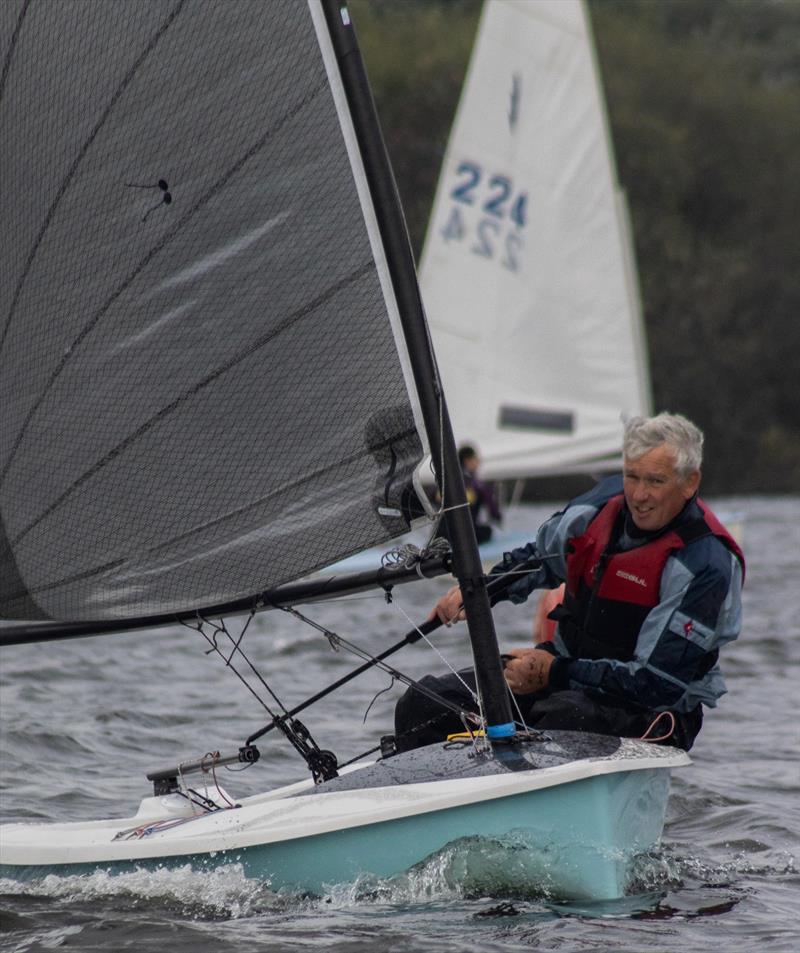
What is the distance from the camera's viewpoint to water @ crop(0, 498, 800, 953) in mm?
3186

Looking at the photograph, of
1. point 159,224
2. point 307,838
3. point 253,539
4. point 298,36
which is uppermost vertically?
point 298,36

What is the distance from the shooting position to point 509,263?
12.3 metres

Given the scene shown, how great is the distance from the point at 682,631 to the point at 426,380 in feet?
2.45

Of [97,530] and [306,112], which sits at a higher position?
[306,112]

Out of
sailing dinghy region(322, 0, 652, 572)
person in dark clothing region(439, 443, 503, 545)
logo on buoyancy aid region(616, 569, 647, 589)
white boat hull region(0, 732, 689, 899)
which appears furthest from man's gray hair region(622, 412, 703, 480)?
sailing dinghy region(322, 0, 652, 572)

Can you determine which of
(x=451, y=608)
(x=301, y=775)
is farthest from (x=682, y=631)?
(x=301, y=775)

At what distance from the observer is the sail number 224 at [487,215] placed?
12258 mm

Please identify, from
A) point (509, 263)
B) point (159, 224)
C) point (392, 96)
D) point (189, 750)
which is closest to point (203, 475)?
point (159, 224)

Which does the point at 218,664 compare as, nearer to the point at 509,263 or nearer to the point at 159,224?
the point at 159,224

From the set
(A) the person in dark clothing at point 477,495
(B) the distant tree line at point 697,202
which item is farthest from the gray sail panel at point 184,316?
(B) the distant tree line at point 697,202

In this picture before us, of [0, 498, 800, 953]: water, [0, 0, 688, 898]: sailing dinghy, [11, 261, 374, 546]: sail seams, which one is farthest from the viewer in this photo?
[11, 261, 374, 546]: sail seams

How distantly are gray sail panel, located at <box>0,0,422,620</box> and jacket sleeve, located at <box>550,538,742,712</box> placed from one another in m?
0.57

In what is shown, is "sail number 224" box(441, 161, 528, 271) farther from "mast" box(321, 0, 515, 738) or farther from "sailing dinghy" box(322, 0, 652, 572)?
"mast" box(321, 0, 515, 738)

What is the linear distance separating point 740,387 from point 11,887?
20205mm
